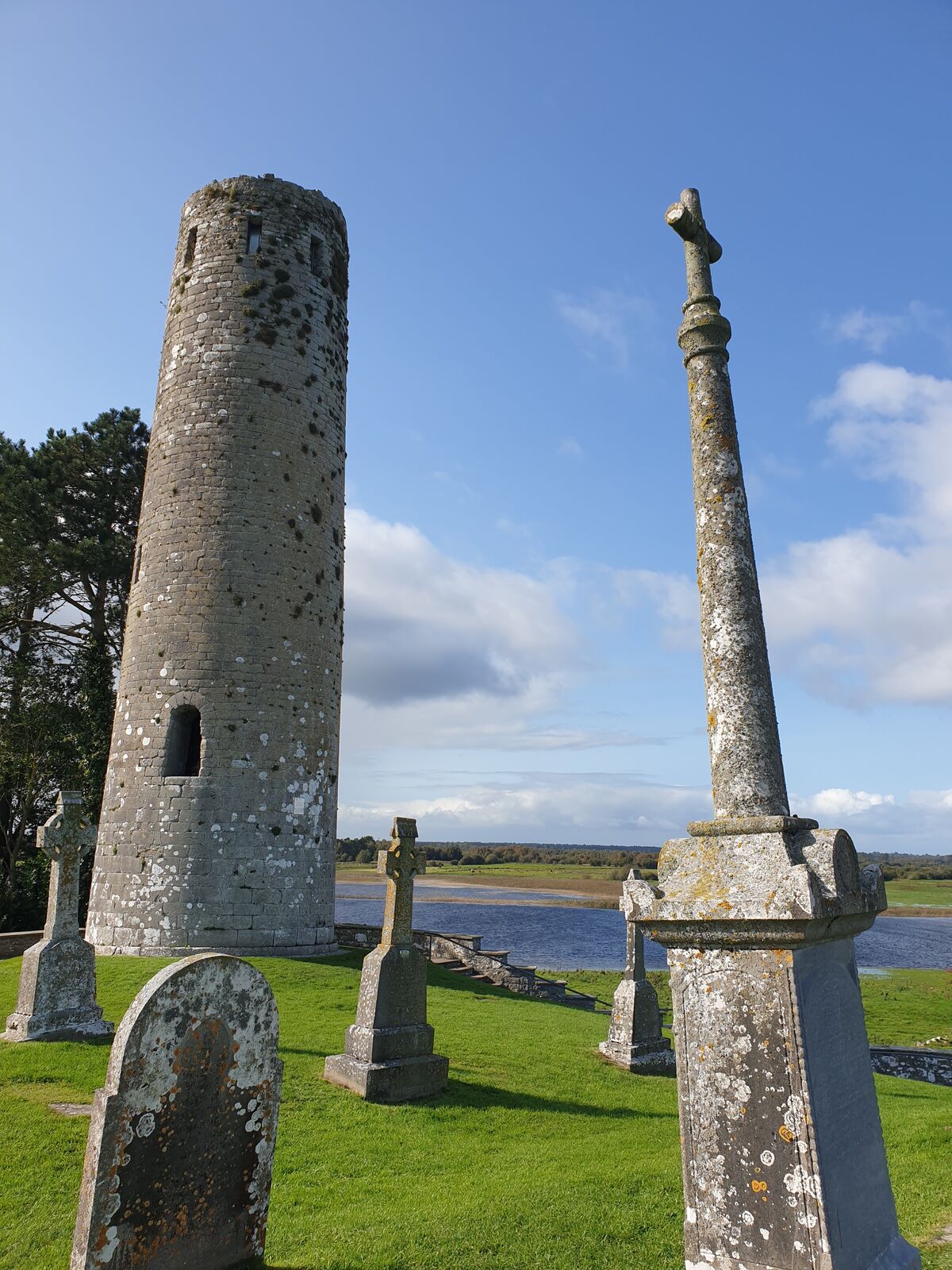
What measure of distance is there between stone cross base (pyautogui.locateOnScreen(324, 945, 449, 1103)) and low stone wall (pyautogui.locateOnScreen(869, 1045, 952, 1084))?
34.4ft

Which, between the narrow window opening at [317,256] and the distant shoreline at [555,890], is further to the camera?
the distant shoreline at [555,890]

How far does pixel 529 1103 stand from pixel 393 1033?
1.65 metres

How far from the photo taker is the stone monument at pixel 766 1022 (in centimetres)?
295

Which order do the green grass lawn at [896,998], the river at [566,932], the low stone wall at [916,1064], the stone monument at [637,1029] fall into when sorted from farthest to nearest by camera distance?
1. the river at [566,932]
2. the green grass lawn at [896,998]
3. the low stone wall at [916,1064]
4. the stone monument at [637,1029]

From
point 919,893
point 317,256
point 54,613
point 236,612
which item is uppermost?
point 317,256

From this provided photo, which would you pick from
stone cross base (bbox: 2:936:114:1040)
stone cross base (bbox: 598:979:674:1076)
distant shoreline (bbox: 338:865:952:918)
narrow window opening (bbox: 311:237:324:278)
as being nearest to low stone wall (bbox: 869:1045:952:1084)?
stone cross base (bbox: 598:979:674:1076)

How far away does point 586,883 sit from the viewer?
114m

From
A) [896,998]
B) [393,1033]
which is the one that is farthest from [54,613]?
[896,998]

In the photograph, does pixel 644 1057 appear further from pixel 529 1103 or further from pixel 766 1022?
pixel 766 1022

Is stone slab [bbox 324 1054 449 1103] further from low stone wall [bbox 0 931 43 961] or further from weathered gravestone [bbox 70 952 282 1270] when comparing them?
low stone wall [bbox 0 931 43 961]

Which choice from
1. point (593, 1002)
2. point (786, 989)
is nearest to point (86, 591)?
point (593, 1002)

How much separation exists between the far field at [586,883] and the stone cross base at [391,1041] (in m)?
62.9

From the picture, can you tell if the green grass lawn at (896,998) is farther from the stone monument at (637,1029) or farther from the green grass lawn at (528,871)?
the green grass lawn at (528,871)

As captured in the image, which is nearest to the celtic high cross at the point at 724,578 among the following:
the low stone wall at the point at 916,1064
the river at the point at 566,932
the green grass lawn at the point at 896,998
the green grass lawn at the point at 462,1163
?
the green grass lawn at the point at 462,1163
